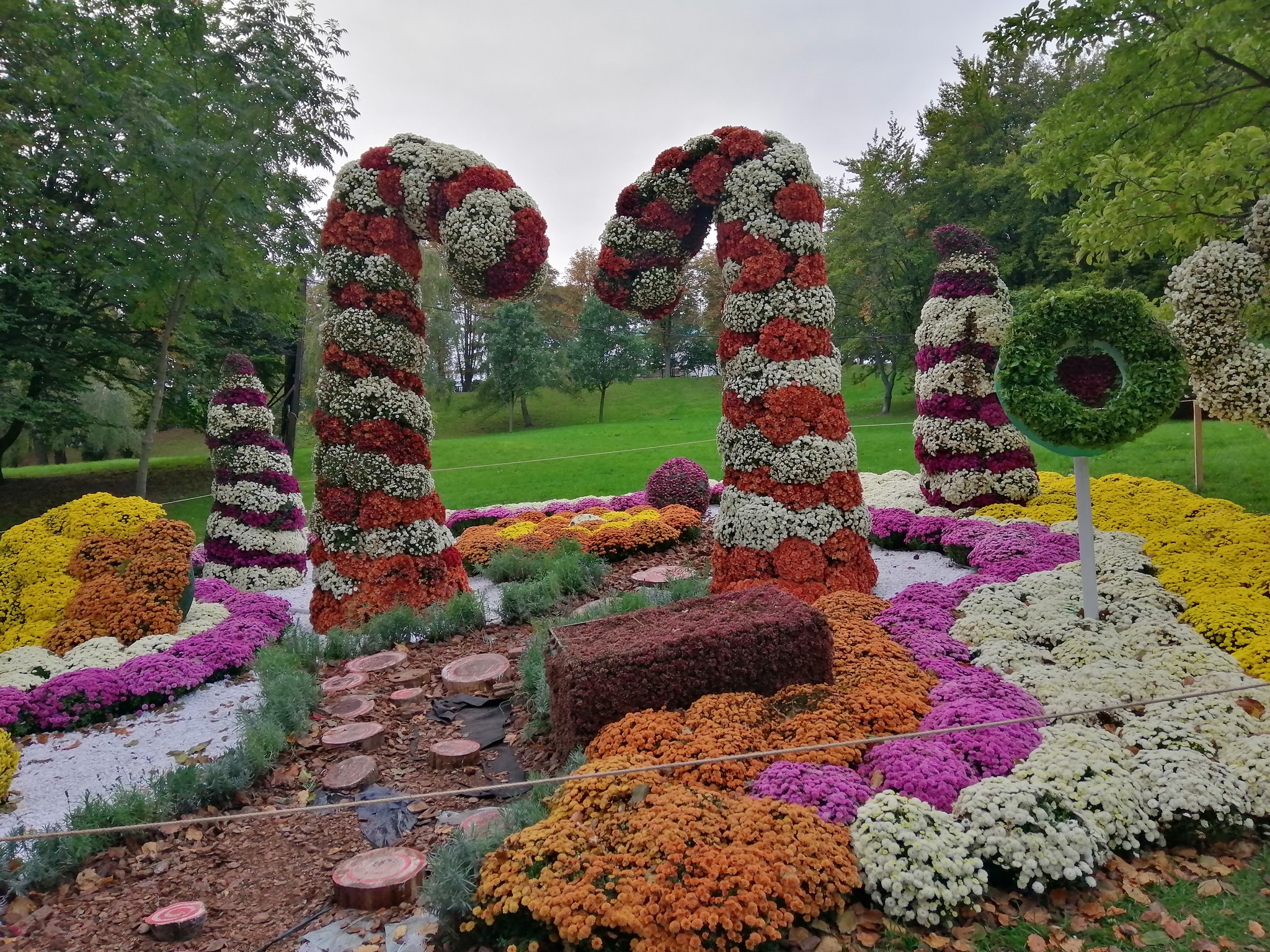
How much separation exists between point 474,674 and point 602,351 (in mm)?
30010

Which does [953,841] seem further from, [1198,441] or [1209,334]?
[1198,441]

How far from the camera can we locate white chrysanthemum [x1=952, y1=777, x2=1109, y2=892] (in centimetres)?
322

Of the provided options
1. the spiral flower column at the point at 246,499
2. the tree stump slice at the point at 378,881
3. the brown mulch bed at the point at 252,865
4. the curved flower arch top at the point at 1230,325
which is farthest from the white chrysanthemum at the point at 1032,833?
the spiral flower column at the point at 246,499

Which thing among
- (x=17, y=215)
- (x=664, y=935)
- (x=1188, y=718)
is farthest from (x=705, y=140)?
(x=17, y=215)

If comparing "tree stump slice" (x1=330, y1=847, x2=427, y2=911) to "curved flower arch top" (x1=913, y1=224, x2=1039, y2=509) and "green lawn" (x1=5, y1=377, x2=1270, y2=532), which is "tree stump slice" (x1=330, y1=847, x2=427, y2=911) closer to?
"curved flower arch top" (x1=913, y1=224, x2=1039, y2=509)

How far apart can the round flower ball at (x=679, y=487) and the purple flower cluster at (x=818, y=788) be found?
772 centimetres

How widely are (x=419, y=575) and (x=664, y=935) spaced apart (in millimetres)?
5561

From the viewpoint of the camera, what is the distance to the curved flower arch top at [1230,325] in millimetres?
6254

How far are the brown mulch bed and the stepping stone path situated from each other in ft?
10.7

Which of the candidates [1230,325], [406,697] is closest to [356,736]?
Answer: [406,697]

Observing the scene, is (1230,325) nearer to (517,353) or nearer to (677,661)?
(677,661)

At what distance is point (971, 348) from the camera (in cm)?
970

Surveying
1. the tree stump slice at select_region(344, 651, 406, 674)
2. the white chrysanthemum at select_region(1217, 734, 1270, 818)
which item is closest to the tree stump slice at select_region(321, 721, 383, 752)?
the tree stump slice at select_region(344, 651, 406, 674)

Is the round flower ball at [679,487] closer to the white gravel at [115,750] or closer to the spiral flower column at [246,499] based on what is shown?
the spiral flower column at [246,499]
